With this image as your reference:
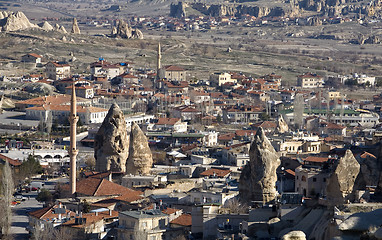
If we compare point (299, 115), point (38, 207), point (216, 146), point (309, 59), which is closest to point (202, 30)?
point (309, 59)

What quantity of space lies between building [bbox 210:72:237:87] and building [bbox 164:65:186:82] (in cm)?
255

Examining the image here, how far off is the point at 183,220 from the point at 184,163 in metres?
15.9

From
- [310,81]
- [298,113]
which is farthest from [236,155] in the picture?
[310,81]

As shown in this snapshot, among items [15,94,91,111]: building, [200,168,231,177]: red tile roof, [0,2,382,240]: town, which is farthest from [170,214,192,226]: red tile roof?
[15,94,91,111]: building

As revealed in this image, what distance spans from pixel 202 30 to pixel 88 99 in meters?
107

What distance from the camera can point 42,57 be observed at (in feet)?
358

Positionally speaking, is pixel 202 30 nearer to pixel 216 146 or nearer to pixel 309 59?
pixel 309 59

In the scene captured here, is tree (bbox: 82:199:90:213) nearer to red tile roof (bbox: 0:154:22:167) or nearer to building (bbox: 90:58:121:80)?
red tile roof (bbox: 0:154:22:167)

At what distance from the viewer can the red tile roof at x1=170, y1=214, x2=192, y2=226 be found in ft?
112

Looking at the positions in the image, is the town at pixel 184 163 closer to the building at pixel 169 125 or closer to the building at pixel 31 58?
the building at pixel 169 125

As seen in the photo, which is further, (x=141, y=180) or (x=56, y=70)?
(x=56, y=70)

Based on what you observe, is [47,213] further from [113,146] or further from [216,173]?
[216,173]

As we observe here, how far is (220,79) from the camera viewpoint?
9788 centimetres

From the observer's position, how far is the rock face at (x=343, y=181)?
32031 millimetres
